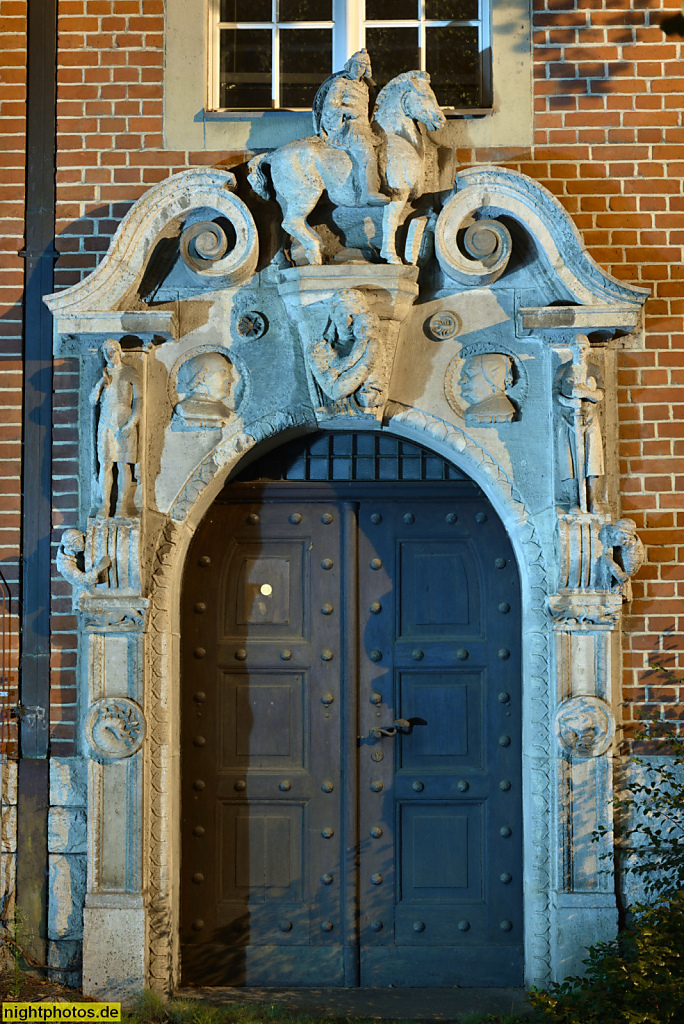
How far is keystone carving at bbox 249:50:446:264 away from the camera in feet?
16.0

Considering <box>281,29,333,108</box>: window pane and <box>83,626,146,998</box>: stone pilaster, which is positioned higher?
<box>281,29,333,108</box>: window pane

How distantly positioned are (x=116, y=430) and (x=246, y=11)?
220cm

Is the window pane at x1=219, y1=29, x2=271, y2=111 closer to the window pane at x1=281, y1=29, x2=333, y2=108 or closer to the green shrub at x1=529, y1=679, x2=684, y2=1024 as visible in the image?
the window pane at x1=281, y1=29, x2=333, y2=108

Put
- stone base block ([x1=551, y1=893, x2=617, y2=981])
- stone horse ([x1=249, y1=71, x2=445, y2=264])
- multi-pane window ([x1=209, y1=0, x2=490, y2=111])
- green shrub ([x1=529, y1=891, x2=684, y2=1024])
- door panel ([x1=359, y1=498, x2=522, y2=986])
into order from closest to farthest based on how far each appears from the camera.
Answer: green shrub ([x1=529, y1=891, x2=684, y2=1024]), stone base block ([x1=551, y1=893, x2=617, y2=981]), stone horse ([x1=249, y1=71, x2=445, y2=264]), door panel ([x1=359, y1=498, x2=522, y2=986]), multi-pane window ([x1=209, y1=0, x2=490, y2=111])

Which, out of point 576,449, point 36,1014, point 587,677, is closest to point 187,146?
point 576,449

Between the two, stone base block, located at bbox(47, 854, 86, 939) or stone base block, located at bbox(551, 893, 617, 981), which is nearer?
stone base block, located at bbox(551, 893, 617, 981)

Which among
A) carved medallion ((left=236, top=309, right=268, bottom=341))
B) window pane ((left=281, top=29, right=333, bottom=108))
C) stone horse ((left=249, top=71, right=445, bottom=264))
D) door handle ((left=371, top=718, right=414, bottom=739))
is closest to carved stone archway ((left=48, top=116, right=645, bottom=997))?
carved medallion ((left=236, top=309, right=268, bottom=341))

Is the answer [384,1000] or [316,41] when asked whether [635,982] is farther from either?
[316,41]

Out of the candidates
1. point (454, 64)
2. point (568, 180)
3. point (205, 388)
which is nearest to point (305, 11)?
point (454, 64)

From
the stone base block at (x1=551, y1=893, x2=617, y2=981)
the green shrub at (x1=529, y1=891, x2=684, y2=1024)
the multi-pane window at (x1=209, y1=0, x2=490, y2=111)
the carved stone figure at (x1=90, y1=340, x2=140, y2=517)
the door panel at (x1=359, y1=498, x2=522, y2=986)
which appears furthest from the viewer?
the multi-pane window at (x1=209, y1=0, x2=490, y2=111)

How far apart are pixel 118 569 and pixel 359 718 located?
137 cm

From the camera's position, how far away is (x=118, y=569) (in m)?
4.96

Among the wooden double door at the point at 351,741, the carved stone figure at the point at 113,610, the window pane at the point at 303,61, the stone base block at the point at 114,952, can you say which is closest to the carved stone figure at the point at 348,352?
the wooden double door at the point at 351,741

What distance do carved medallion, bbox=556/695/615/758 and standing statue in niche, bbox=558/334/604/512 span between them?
873 millimetres
